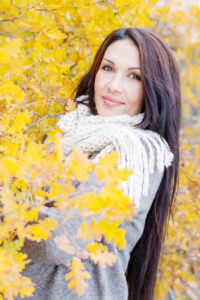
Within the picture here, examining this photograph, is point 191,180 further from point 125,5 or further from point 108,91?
point 125,5

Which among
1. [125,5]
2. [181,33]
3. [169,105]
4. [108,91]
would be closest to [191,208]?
[169,105]

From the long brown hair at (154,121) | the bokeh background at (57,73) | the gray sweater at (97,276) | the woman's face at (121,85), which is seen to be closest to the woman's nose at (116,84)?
the woman's face at (121,85)

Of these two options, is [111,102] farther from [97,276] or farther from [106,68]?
[97,276]

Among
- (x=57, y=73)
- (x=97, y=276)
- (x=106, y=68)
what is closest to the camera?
(x=97, y=276)

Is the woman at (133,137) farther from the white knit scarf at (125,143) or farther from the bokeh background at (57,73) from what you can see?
the bokeh background at (57,73)

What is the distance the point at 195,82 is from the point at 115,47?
11.8 ft

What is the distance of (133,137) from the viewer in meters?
1.40

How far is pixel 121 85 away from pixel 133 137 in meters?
0.43

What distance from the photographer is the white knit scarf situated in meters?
1.36

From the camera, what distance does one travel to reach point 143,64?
68.2 inches

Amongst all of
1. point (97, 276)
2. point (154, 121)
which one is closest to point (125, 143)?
point (154, 121)

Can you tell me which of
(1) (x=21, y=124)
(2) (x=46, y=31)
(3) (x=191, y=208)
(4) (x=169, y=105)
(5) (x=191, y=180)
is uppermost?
(2) (x=46, y=31)

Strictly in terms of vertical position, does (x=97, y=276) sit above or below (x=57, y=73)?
below

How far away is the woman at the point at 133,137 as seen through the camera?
1377 millimetres
